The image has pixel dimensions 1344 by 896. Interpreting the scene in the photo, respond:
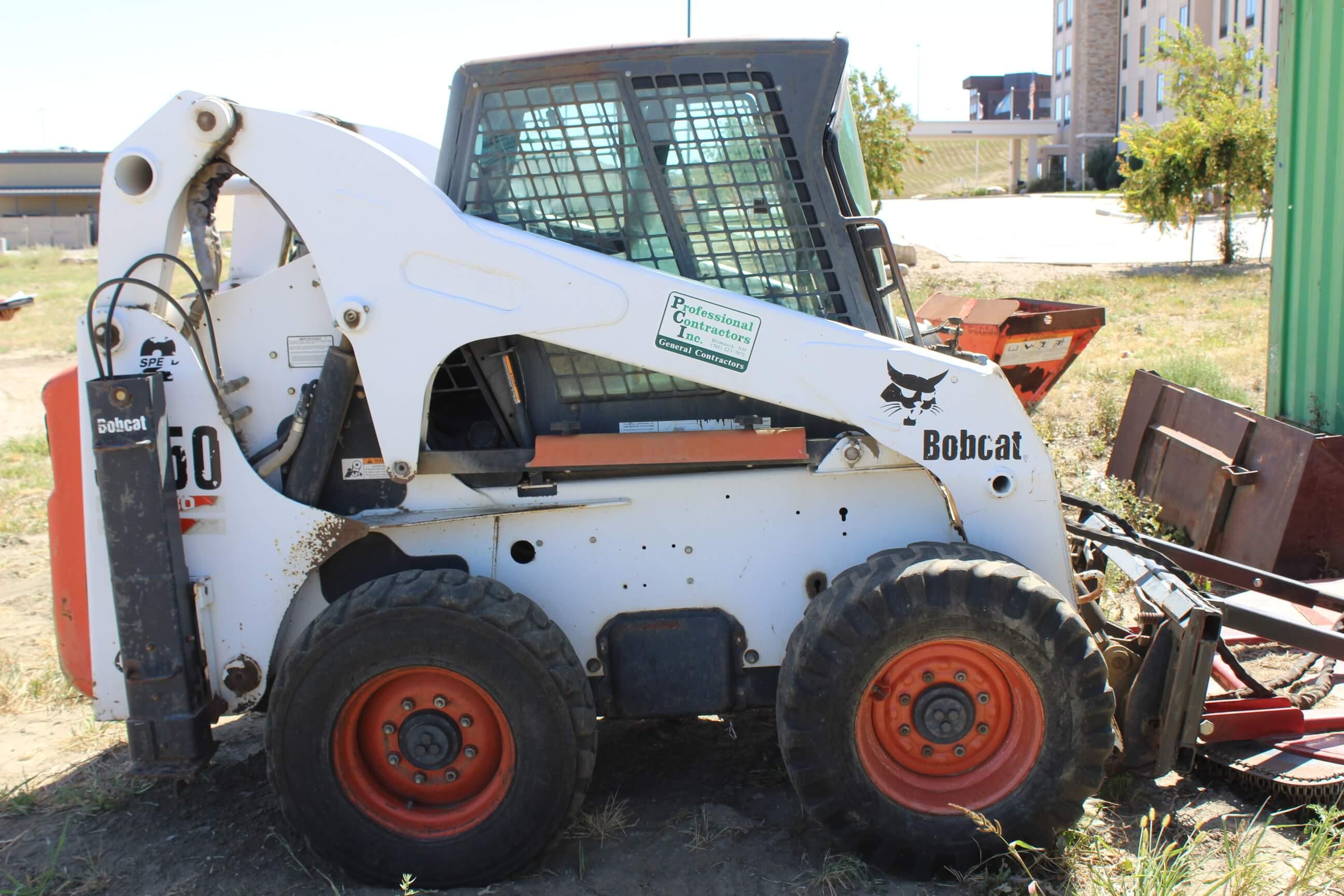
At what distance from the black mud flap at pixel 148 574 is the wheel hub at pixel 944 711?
7.36ft

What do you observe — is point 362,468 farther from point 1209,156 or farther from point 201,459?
point 1209,156

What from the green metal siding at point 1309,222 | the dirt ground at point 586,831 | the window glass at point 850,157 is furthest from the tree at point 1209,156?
the dirt ground at point 586,831

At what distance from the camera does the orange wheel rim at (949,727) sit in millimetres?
3416

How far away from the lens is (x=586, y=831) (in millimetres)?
3697

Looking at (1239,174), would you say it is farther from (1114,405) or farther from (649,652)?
(649,652)

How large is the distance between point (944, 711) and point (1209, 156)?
862 inches

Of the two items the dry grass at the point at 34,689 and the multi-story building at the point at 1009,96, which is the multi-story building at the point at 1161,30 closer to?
the multi-story building at the point at 1009,96

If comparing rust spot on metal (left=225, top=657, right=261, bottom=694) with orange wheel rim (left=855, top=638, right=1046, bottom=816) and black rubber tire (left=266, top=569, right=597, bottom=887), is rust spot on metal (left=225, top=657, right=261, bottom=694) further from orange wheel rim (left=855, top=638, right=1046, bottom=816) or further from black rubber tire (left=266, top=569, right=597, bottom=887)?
orange wheel rim (left=855, top=638, right=1046, bottom=816)

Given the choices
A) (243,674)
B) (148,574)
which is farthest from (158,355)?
(243,674)

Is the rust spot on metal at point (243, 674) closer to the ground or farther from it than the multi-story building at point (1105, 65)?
closer to the ground

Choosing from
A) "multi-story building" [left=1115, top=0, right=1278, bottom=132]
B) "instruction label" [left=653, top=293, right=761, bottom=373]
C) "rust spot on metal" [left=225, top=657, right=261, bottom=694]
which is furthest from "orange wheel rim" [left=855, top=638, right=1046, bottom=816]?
A: "multi-story building" [left=1115, top=0, right=1278, bottom=132]

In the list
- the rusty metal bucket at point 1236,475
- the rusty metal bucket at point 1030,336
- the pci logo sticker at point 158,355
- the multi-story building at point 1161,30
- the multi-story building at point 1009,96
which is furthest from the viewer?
the multi-story building at point 1009,96

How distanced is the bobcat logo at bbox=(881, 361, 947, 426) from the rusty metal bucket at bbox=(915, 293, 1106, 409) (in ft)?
17.5

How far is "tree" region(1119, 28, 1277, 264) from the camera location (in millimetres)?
21672
